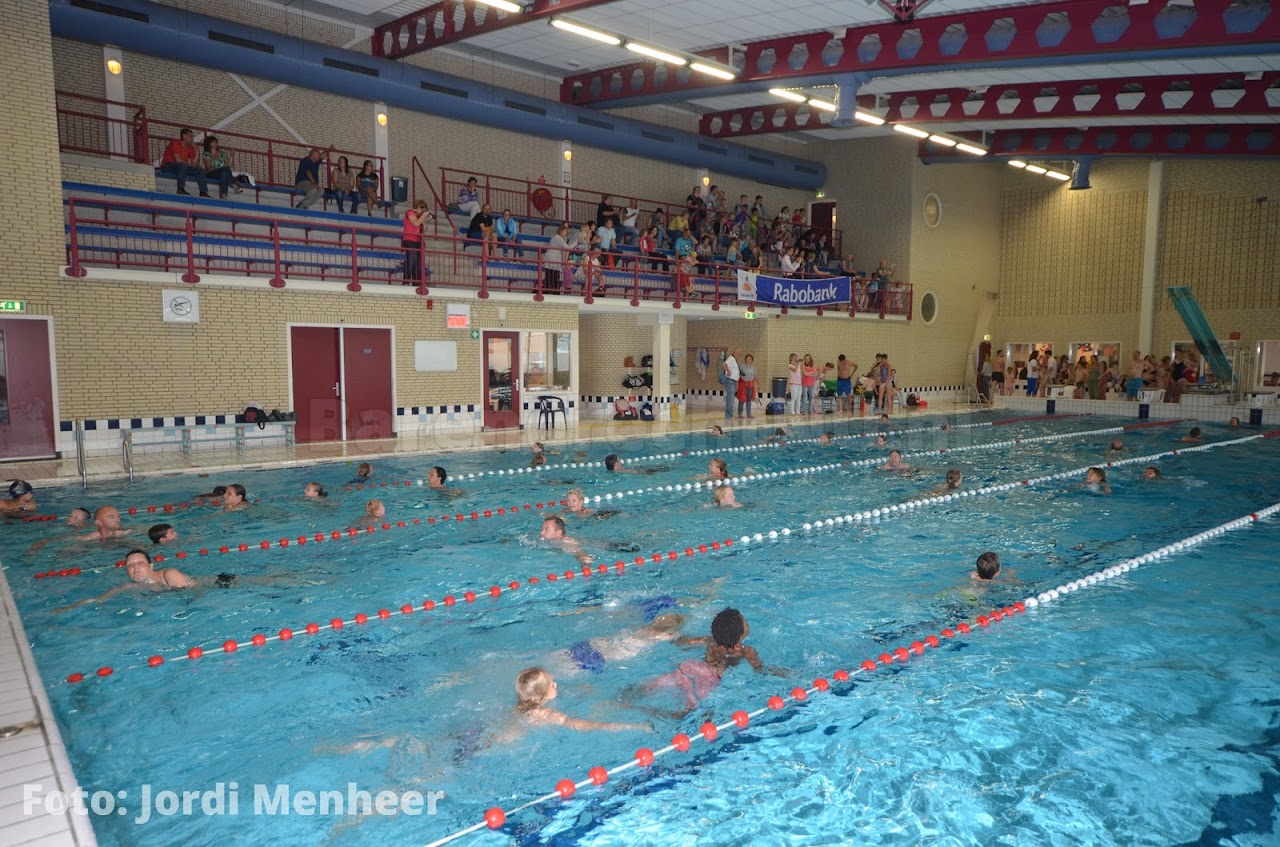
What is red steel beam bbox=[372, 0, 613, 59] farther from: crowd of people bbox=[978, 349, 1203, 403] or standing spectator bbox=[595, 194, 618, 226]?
crowd of people bbox=[978, 349, 1203, 403]

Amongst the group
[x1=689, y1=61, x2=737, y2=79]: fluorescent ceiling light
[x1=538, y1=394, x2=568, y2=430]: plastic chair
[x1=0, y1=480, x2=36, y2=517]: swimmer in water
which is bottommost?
[x1=0, y1=480, x2=36, y2=517]: swimmer in water

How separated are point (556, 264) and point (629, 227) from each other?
160 inches

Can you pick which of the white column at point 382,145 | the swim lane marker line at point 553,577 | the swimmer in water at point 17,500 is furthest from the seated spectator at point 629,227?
the swimmer in water at point 17,500

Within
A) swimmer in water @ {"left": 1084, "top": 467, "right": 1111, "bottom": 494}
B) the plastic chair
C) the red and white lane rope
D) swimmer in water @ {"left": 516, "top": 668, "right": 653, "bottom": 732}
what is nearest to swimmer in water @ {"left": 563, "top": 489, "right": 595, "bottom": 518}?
the red and white lane rope

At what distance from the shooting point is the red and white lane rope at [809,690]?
3672 mm

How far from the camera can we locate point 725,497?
31.2ft

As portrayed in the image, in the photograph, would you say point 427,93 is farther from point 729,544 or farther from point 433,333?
point 729,544

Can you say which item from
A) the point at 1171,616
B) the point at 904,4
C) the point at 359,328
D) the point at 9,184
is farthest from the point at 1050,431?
the point at 9,184

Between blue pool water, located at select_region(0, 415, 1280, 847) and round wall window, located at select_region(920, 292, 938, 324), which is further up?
round wall window, located at select_region(920, 292, 938, 324)

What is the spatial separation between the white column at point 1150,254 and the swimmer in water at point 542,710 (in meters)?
25.2

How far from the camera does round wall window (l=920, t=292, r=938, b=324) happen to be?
25.4 metres

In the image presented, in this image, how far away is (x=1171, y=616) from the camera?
6.25 m

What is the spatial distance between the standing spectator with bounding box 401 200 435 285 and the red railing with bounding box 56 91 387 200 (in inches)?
89.9

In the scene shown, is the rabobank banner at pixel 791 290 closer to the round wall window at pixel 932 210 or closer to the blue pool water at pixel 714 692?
the round wall window at pixel 932 210
